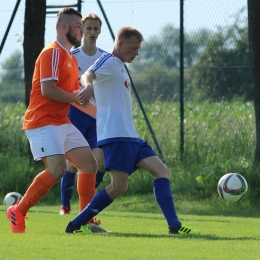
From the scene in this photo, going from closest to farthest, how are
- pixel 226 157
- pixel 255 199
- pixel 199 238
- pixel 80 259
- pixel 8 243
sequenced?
pixel 80 259
pixel 8 243
pixel 199 238
pixel 255 199
pixel 226 157

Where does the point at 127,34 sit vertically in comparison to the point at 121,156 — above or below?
above

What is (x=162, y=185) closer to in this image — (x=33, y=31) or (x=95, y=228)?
(x=95, y=228)

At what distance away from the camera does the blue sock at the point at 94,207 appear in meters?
→ 7.95

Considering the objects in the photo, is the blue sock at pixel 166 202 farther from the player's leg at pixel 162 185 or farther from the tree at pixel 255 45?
the tree at pixel 255 45

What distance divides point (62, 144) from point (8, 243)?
1327mm

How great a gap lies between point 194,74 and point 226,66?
533 mm

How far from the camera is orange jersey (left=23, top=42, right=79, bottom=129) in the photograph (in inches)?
315

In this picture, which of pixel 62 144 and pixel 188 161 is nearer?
pixel 62 144

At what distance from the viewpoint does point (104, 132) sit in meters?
7.92

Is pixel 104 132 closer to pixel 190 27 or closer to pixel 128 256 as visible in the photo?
pixel 128 256

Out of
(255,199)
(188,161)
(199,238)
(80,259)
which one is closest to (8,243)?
(80,259)

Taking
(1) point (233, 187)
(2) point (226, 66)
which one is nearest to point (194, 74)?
(2) point (226, 66)

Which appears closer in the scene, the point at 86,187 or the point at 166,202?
the point at 166,202

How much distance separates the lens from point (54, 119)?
8.12 metres
